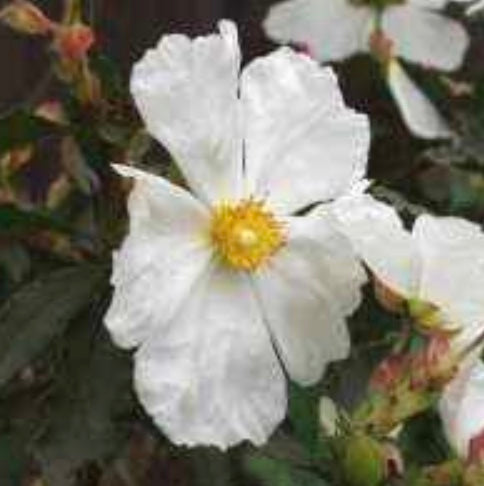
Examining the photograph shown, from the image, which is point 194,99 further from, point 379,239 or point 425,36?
point 425,36

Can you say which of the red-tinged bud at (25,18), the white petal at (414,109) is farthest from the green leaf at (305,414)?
the white petal at (414,109)

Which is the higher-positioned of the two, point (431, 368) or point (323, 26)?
point (431, 368)

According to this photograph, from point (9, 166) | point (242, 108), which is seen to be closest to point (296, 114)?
point (242, 108)

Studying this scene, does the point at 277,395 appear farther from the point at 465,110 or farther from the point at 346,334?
the point at 465,110

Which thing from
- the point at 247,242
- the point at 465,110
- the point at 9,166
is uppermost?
the point at 247,242

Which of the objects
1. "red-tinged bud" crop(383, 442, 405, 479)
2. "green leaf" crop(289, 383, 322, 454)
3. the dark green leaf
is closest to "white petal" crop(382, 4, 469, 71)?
the dark green leaf

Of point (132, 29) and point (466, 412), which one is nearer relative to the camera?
point (466, 412)

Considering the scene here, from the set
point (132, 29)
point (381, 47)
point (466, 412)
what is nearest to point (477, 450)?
point (466, 412)

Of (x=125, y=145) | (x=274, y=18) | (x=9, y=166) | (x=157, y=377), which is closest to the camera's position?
(x=157, y=377)
